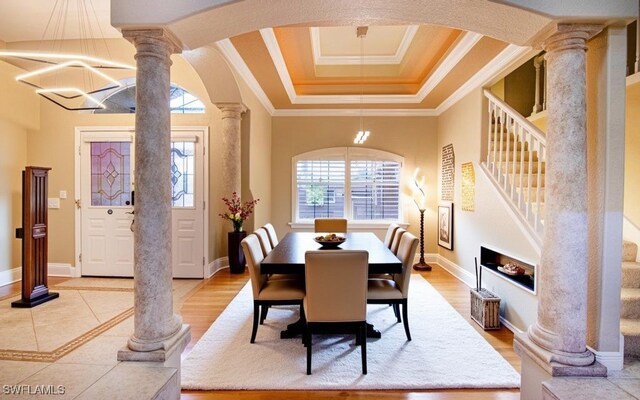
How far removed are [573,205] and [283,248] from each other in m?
2.38

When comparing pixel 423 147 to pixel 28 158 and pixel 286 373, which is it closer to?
pixel 286 373

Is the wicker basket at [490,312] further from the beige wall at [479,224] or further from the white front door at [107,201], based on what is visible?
the white front door at [107,201]

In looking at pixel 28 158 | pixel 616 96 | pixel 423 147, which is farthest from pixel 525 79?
pixel 28 158

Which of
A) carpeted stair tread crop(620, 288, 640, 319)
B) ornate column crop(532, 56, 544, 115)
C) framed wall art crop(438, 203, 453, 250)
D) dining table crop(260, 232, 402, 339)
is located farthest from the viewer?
framed wall art crop(438, 203, 453, 250)

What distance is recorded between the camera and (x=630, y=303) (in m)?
2.46

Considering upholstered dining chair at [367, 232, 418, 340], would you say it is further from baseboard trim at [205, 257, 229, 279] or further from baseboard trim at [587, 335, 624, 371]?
baseboard trim at [205, 257, 229, 279]

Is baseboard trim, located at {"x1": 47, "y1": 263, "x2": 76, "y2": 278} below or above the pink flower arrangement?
below

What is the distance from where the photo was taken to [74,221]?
5008mm

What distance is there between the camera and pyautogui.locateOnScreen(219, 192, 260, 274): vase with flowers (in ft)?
16.1

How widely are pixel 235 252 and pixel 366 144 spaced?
3.25 metres

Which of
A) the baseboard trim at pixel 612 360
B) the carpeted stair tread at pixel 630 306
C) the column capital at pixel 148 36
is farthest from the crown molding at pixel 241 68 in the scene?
the carpeted stair tread at pixel 630 306

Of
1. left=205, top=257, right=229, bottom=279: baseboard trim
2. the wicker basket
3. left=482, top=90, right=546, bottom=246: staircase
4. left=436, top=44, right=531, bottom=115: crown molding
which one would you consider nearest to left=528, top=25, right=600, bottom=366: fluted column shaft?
left=482, top=90, right=546, bottom=246: staircase

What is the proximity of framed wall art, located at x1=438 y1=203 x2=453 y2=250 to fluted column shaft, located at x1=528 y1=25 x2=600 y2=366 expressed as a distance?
357cm

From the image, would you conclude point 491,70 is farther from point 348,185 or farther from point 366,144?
point 348,185
